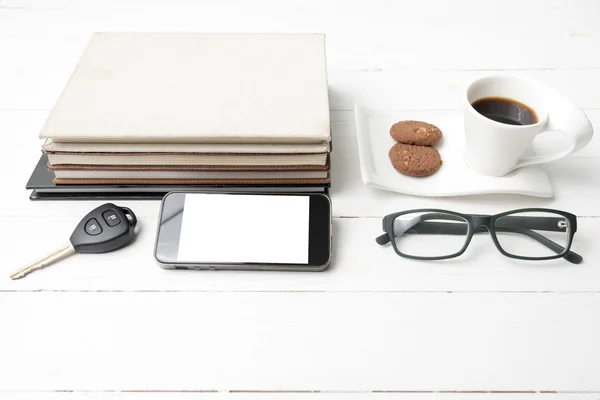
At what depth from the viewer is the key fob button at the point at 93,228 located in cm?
66

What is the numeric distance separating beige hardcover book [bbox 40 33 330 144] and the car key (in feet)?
0.27

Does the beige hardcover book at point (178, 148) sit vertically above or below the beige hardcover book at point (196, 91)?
below

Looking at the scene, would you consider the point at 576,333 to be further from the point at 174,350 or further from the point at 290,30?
the point at 290,30

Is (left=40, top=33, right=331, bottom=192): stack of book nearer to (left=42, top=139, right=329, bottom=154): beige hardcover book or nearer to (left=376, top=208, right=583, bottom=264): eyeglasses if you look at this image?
(left=42, top=139, right=329, bottom=154): beige hardcover book

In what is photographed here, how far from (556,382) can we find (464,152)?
299 mm

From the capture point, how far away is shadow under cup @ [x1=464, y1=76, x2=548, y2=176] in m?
0.66

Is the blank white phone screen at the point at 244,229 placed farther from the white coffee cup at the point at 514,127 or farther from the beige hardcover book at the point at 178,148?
the white coffee cup at the point at 514,127

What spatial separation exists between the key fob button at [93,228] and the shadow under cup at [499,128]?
0.44 m

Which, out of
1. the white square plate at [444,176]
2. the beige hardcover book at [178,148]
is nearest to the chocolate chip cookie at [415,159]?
the white square plate at [444,176]

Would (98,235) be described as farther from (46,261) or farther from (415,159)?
(415,159)

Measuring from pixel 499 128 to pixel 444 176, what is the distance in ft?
0.32

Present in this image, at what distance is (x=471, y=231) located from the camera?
26.1 inches

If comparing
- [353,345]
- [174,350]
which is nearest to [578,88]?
[353,345]

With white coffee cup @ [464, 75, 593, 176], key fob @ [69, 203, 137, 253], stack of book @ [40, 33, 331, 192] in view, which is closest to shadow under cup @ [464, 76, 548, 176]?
white coffee cup @ [464, 75, 593, 176]
